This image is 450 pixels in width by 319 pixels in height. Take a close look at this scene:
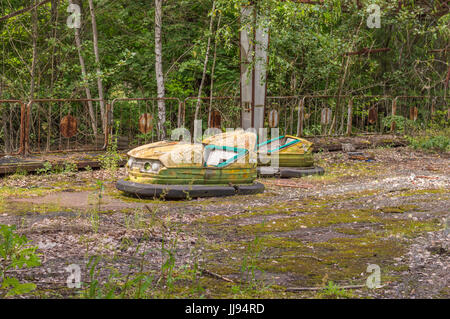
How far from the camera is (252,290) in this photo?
3889 millimetres

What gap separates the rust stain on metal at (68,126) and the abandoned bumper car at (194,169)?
3.46 m

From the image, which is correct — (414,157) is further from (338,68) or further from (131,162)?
(131,162)

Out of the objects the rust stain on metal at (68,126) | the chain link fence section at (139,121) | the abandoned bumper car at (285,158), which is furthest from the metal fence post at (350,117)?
the rust stain on metal at (68,126)

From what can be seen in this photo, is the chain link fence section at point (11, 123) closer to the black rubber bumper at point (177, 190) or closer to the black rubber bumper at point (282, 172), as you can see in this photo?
the black rubber bumper at point (177, 190)

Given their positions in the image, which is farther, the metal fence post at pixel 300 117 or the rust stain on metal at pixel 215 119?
the metal fence post at pixel 300 117

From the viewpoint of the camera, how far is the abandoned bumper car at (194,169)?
777cm

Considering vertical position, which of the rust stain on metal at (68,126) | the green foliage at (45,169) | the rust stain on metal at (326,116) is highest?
the rust stain on metal at (326,116)

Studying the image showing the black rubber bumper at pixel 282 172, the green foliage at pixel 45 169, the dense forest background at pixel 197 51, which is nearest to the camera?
the green foliage at pixel 45 169

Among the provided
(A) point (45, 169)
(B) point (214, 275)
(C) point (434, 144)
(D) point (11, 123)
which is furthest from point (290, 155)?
(B) point (214, 275)

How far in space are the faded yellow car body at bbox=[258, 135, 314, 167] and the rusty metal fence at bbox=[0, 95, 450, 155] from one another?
2.19 meters

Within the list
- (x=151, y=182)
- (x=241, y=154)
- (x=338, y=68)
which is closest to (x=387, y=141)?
(x=338, y=68)

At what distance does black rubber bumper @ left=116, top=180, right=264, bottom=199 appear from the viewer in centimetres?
765

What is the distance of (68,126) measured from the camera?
11.0 metres

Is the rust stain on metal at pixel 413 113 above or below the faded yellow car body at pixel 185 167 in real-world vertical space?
above
